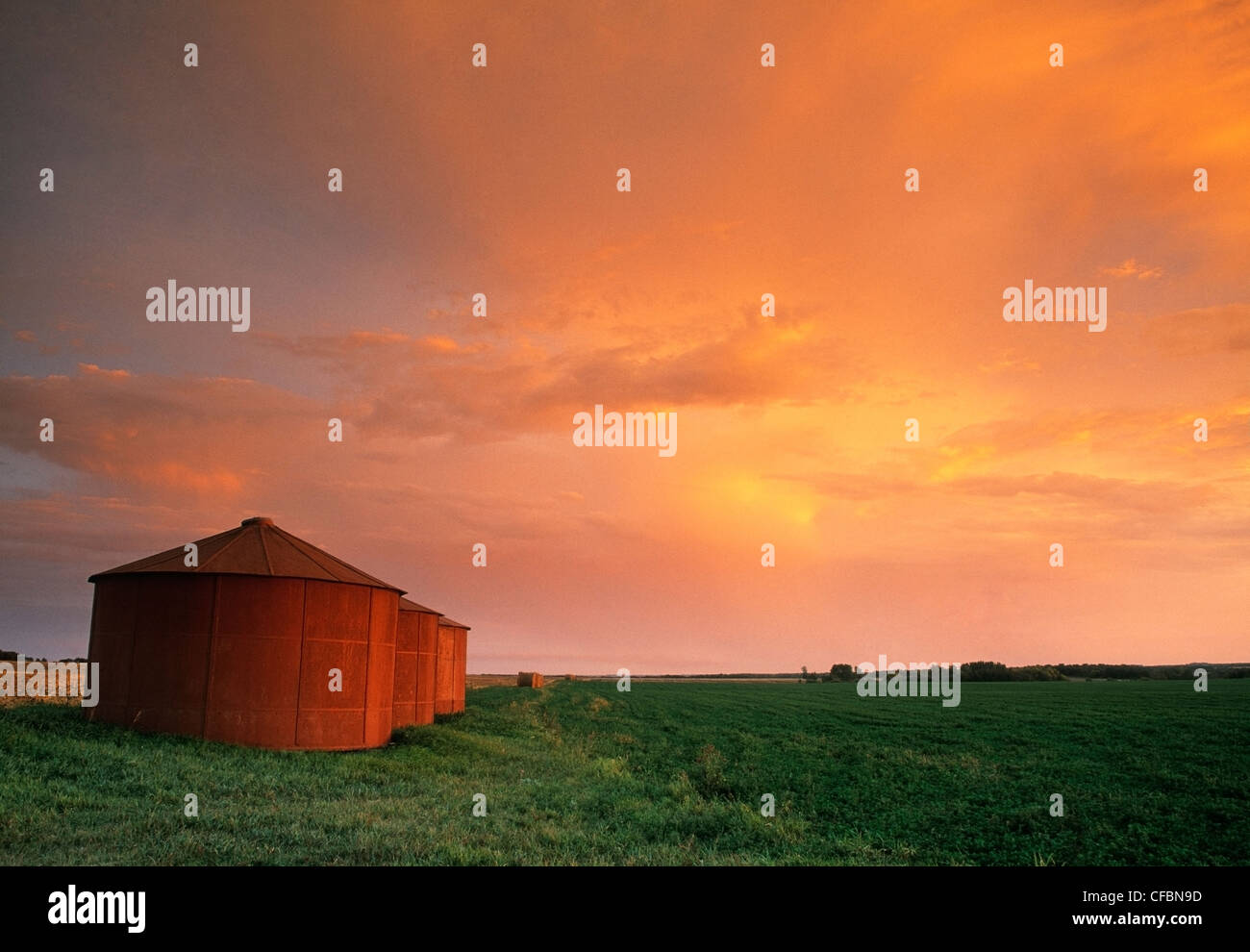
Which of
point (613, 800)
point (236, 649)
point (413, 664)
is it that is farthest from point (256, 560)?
point (613, 800)

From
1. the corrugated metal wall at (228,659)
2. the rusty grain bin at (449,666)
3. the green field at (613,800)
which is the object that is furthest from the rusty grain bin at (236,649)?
the rusty grain bin at (449,666)

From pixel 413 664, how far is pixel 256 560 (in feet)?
32.5

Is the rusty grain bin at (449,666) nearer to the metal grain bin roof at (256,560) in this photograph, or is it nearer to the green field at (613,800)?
the green field at (613,800)

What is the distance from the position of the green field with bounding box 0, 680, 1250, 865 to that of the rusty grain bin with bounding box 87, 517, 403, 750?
111cm

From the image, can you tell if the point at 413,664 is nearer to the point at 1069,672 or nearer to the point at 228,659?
the point at 228,659

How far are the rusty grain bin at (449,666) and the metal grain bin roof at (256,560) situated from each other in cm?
1070

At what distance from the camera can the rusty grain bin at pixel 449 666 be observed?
1393 inches

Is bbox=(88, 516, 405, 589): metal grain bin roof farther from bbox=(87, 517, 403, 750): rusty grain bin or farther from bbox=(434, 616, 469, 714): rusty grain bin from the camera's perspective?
bbox=(434, 616, 469, 714): rusty grain bin

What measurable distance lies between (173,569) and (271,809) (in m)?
9.91

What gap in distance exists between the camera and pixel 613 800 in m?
17.1

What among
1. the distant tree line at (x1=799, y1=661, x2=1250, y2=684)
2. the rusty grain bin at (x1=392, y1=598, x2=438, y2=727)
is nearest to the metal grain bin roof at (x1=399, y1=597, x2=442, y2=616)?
the rusty grain bin at (x1=392, y1=598, x2=438, y2=727)

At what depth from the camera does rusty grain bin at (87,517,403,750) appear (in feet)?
68.6
